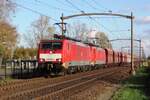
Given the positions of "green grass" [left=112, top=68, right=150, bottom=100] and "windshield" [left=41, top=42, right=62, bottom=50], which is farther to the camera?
"windshield" [left=41, top=42, right=62, bottom=50]

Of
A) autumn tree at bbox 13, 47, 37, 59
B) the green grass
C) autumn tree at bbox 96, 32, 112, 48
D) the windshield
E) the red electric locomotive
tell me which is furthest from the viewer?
autumn tree at bbox 96, 32, 112, 48

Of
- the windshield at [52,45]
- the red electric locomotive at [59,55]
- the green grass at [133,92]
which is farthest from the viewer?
the windshield at [52,45]

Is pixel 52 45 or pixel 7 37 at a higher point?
pixel 7 37

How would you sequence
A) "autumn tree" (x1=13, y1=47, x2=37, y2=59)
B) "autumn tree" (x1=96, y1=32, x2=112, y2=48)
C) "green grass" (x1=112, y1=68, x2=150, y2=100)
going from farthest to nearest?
1. "autumn tree" (x1=96, y1=32, x2=112, y2=48)
2. "autumn tree" (x1=13, y1=47, x2=37, y2=59)
3. "green grass" (x1=112, y1=68, x2=150, y2=100)

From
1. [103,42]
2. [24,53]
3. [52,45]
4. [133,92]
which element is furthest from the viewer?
[103,42]

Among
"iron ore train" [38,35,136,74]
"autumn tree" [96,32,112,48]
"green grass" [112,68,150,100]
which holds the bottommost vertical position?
"green grass" [112,68,150,100]

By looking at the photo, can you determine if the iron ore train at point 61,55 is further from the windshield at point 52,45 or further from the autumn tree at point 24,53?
the autumn tree at point 24,53

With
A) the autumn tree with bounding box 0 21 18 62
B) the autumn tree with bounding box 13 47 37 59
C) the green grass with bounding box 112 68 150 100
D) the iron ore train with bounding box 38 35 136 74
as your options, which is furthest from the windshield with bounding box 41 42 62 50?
the autumn tree with bounding box 13 47 37 59

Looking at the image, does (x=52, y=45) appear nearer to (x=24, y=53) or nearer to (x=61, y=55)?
(x=61, y=55)

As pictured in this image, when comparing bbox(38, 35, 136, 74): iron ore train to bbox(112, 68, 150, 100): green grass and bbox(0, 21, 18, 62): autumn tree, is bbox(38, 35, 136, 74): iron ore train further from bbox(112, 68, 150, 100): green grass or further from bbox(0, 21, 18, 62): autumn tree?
bbox(0, 21, 18, 62): autumn tree

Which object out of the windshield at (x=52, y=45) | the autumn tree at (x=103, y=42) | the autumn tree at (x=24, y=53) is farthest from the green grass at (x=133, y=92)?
→ the autumn tree at (x=24, y=53)

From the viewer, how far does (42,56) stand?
37969 mm

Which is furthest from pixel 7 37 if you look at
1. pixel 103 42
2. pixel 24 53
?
pixel 103 42

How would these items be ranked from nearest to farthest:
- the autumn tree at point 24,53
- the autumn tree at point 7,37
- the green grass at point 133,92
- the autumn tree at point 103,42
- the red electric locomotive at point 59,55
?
the green grass at point 133,92 → the red electric locomotive at point 59,55 → the autumn tree at point 7,37 → the autumn tree at point 24,53 → the autumn tree at point 103,42
